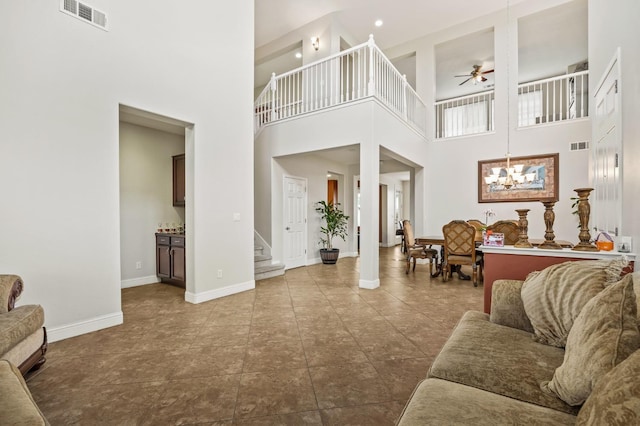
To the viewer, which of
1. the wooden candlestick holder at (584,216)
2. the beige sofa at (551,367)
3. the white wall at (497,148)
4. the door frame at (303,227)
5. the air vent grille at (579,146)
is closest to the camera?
the beige sofa at (551,367)

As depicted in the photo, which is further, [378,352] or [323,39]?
[323,39]

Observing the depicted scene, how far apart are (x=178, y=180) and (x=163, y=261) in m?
1.34

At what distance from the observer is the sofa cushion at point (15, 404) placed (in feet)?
3.23

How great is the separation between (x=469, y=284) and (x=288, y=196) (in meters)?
3.75

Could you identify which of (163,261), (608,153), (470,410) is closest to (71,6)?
(163,261)

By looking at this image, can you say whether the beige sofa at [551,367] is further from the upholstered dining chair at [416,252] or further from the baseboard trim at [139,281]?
the baseboard trim at [139,281]

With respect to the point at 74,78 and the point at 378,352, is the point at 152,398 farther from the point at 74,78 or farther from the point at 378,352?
the point at 74,78

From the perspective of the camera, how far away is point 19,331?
1.96 metres

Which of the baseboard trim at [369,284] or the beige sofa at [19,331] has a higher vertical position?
the beige sofa at [19,331]

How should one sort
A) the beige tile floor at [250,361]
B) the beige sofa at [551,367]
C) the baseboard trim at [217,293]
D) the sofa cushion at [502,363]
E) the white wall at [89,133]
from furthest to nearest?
the baseboard trim at [217,293], the white wall at [89,133], the beige tile floor at [250,361], the sofa cushion at [502,363], the beige sofa at [551,367]

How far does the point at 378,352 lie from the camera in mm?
2570

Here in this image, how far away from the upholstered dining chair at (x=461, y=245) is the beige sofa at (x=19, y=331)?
4989mm

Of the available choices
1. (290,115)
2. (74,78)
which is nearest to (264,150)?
(290,115)

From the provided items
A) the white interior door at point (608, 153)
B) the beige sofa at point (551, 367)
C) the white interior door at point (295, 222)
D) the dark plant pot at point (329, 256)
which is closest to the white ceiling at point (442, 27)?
the white interior door at point (295, 222)
